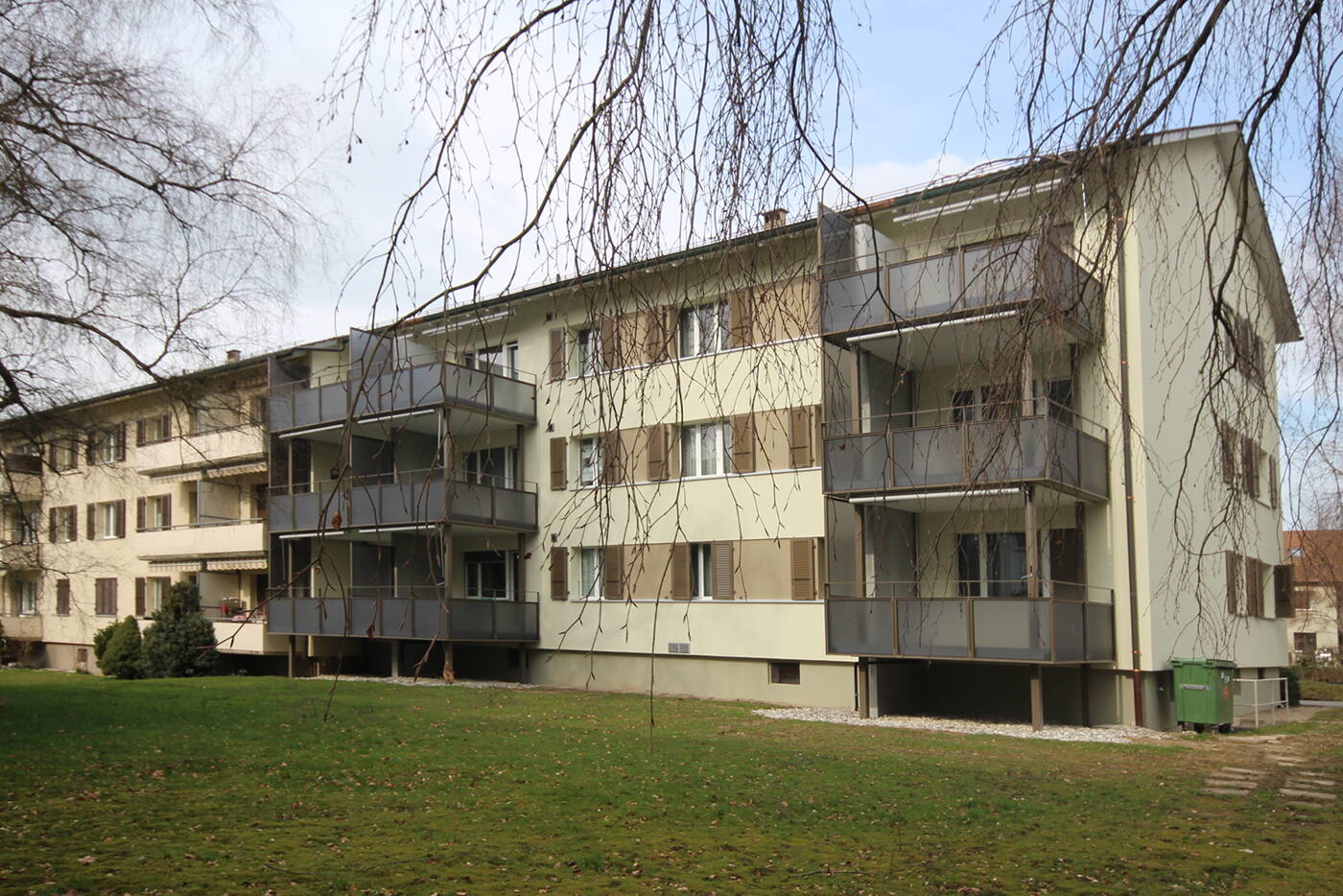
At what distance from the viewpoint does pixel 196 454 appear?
3241cm

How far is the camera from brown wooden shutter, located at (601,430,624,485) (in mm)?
4172

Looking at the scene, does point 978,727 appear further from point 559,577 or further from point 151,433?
point 151,433

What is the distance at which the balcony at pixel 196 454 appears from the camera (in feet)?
115

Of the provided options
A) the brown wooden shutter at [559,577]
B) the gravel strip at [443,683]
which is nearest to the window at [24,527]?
the gravel strip at [443,683]

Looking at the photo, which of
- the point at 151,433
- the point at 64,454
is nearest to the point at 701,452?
the point at 64,454

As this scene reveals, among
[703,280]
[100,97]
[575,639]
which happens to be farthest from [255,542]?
[703,280]

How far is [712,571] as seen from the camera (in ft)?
82.2

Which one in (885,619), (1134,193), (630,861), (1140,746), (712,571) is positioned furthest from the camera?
(712,571)

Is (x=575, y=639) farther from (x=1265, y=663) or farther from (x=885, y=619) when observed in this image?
(x=1265, y=663)

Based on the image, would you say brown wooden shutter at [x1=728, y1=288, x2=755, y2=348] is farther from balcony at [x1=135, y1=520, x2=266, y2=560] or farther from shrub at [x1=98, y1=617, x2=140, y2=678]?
balcony at [x1=135, y1=520, x2=266, y2=560]

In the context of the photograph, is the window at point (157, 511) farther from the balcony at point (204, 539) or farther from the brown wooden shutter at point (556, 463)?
the brown wooden shutter at point (556, 463)

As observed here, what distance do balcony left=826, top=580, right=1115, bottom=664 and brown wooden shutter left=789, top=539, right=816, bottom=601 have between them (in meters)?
2.05

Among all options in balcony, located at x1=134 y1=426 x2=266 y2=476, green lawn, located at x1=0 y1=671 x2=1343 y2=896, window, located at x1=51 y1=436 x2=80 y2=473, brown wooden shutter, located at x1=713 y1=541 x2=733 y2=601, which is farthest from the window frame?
balcony, located at x1=134 y1=426 x2=266 y2=476

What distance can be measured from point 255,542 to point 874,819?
28304mm
